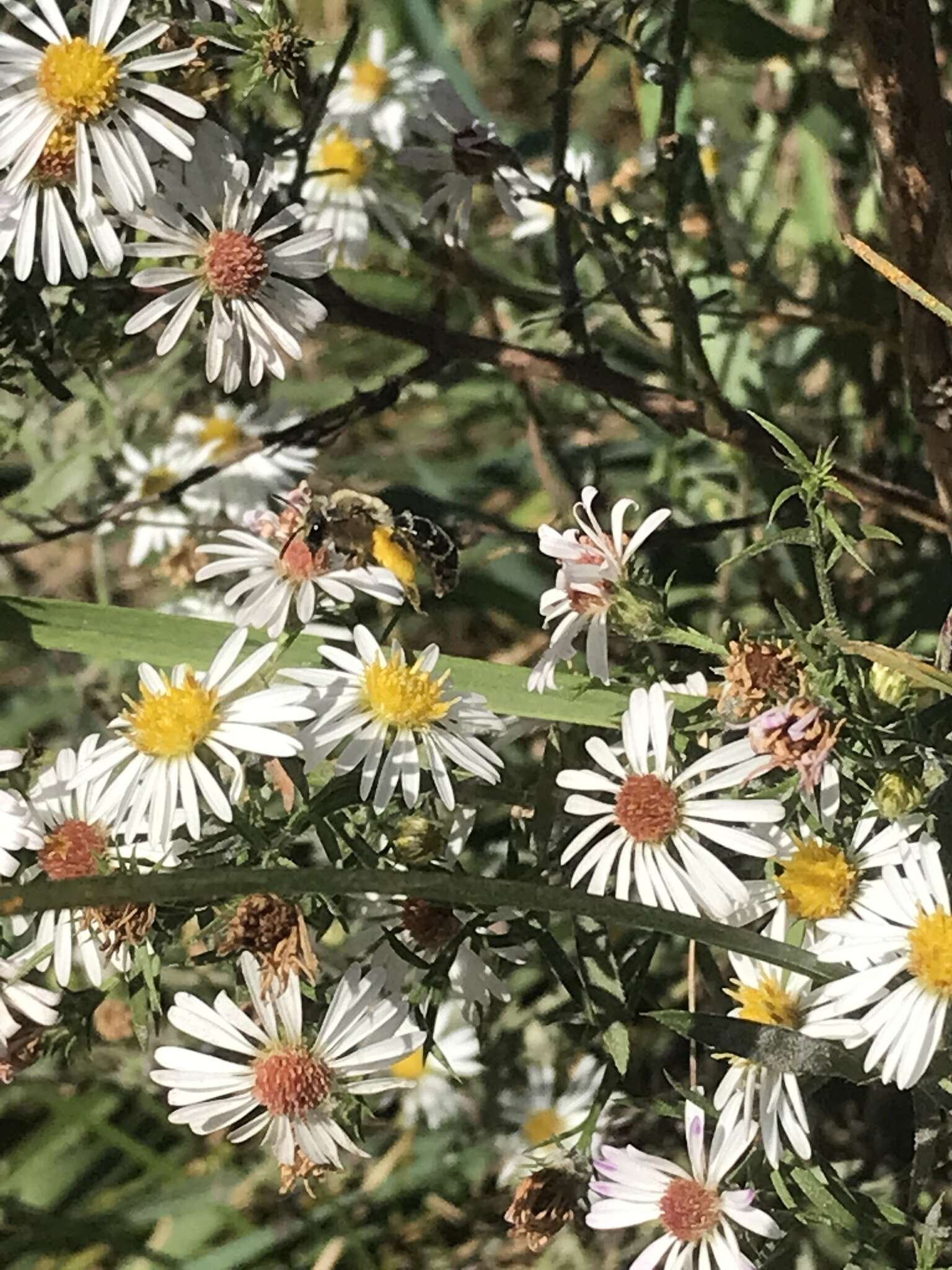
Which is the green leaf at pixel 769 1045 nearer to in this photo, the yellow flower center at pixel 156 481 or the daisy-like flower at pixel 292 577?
the daisy-like flower at pixel 292 577

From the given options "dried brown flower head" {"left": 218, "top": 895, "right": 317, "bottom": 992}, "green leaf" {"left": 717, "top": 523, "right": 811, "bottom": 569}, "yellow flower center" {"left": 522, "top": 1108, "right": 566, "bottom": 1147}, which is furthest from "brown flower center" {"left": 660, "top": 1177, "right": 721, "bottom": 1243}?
"yellow flower center" {"left": 522, "top": 1108, "right": 566, "bottom": 1147}

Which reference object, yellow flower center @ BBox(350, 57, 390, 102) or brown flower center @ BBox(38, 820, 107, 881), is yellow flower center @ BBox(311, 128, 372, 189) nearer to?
yellow flower center @ BBox(350, 57, 390, 102)

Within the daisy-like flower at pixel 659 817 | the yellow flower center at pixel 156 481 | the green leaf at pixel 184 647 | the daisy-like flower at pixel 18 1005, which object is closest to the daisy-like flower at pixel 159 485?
the yellow flower center at pixel 156 481

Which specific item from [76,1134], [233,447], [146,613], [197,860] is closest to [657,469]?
[233,447]

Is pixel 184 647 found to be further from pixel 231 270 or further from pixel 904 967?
pixel 904 967

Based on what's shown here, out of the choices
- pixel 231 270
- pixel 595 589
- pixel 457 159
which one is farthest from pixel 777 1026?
pixel 457 159
